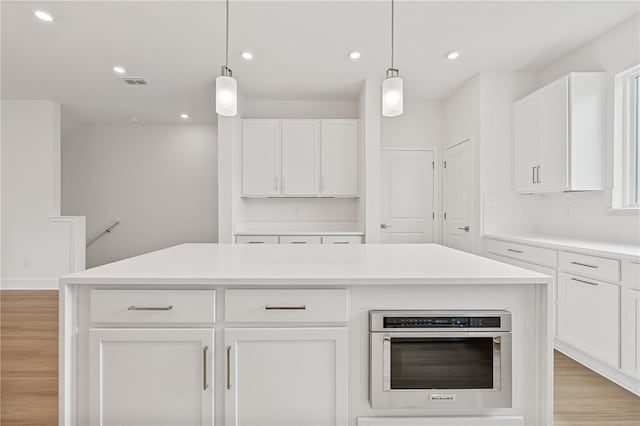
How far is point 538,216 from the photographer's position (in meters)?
3.72

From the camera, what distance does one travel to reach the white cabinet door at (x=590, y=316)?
7.15ft

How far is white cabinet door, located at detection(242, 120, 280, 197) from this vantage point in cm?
439

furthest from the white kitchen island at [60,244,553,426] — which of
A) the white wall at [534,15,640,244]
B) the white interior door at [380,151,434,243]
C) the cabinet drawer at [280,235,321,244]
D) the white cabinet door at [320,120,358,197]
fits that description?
the white interior door at [380,151,434,243]

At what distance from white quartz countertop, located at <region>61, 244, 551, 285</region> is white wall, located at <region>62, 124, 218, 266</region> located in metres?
4.79

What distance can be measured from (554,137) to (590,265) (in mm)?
1342

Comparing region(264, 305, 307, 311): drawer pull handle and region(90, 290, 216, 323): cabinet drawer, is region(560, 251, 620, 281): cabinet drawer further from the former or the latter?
region(90, 290, 216, 323): cabinet drawer

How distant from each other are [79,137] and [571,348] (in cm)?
785

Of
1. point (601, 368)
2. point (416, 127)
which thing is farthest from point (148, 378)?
point (416, 127)

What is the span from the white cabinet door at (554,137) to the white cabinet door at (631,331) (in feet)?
4.01

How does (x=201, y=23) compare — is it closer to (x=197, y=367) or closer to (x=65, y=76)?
(x=65, y=76)

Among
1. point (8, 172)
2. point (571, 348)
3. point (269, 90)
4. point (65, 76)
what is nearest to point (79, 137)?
point (8, 172)

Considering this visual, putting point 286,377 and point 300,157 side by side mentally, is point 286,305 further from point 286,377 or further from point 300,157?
point 300,157

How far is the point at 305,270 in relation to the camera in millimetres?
1398

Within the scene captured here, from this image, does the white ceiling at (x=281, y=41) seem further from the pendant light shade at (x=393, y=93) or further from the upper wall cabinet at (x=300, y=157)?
the pendant light shade at (x=393, y=93)
